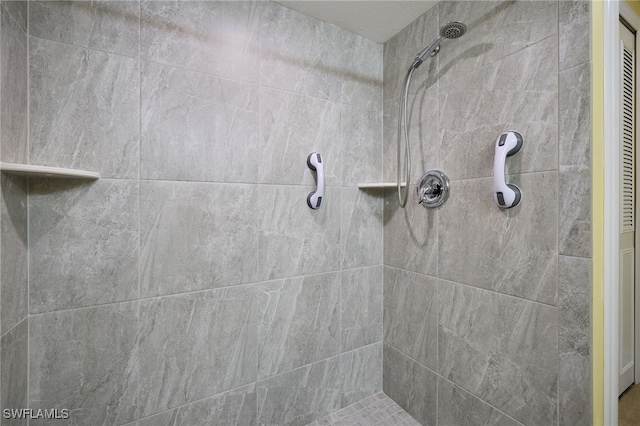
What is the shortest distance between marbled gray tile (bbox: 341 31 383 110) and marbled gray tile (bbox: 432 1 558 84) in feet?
1.07

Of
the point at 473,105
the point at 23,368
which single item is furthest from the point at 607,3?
the point at 23,368

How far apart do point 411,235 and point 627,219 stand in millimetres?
734

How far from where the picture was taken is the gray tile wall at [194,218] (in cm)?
85

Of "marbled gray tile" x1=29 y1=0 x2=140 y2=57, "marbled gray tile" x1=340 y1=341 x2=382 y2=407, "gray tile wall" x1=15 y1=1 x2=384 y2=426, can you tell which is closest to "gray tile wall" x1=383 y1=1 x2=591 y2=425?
"marbled gray tile" x1=340 y1=341 x2=382 y2=407

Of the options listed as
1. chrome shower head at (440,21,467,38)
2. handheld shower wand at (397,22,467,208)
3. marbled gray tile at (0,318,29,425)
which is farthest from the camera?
handheld shower wand at (397,22,467,208)

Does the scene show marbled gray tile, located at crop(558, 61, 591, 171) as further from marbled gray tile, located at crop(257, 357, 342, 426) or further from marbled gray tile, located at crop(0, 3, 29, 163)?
marbled gray tile, located at crop(0, 3, 29, 163)

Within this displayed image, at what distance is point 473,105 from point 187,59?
3.57ft

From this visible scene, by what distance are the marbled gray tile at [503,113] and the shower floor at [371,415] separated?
114 centimetres

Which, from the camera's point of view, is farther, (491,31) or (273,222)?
(273,222)

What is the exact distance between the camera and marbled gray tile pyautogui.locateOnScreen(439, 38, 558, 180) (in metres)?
0.85

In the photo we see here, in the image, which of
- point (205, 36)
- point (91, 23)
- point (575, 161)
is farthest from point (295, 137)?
point (575, 161)

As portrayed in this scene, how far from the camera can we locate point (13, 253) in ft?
2.44

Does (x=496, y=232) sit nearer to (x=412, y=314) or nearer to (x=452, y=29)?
(x=412, y=314)
